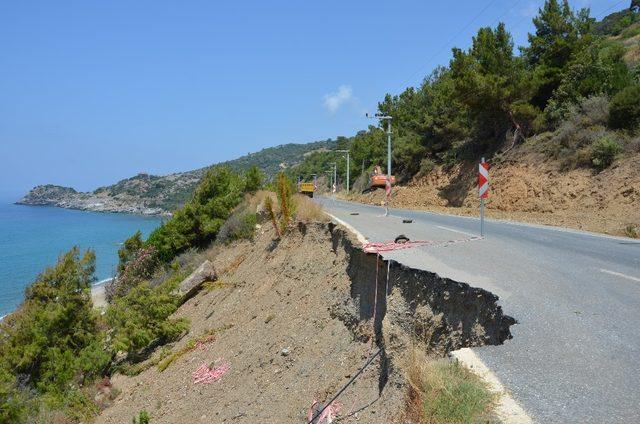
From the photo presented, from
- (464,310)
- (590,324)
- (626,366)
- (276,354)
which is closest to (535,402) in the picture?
(626,366)

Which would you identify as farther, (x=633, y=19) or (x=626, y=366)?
(x=633, y=19)

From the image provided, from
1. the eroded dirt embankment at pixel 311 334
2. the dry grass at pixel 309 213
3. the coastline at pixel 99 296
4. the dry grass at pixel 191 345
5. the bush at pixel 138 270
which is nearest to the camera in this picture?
the eroded dirt embankment at pixel 311 334

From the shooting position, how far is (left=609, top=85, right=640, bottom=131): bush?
22953 millimetres

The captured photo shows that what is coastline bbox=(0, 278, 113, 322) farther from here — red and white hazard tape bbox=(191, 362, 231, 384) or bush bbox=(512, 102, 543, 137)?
bush bbox=(512, 102, 543, 137)

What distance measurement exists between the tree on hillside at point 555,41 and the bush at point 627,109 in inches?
240

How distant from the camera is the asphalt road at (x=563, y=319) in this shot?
167 inches

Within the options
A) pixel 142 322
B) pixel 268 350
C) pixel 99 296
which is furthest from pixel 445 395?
pixel 99 296

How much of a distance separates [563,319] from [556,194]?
19.0 metres

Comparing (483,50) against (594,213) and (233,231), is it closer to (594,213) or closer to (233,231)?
(594,213)

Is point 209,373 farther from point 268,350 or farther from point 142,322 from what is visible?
point 142,322

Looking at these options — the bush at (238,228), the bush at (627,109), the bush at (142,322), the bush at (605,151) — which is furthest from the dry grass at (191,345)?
the bush at (627,109)

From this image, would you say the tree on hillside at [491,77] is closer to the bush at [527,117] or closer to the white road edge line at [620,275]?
the bush at [527,117]

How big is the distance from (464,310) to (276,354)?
16.4 feet

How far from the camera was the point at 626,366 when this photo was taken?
4844mm
